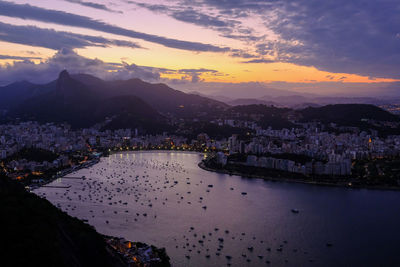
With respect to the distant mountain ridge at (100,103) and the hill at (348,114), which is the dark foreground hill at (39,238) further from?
the hill at (348,114)

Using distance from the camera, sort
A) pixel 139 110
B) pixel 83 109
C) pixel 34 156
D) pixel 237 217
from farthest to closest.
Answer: pixel 83 109 < pixel 139 110 < pixel 34 156 < pixel 237 217

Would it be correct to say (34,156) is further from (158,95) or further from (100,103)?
(158,95)

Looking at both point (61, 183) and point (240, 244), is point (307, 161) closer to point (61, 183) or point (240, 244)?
point (240, 244)

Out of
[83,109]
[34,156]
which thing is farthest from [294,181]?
A: [83,109]

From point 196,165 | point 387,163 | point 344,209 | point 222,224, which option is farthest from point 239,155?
point 222,224

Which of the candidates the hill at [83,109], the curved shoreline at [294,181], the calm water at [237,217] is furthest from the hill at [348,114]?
the calm water at [237,217]

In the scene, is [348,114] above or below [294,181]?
above
